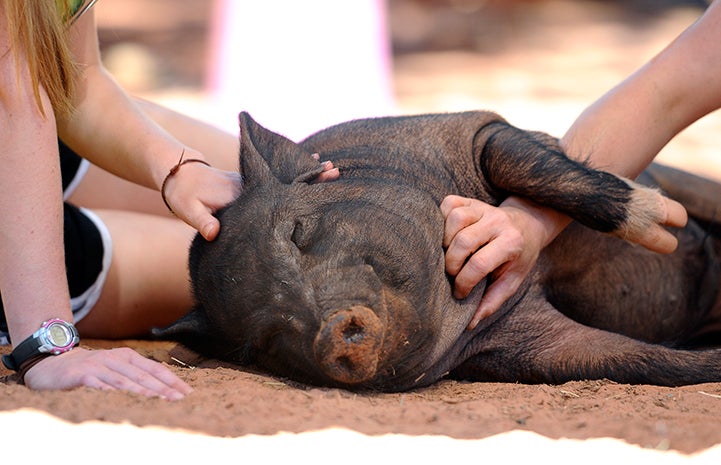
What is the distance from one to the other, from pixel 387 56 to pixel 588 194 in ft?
25.3

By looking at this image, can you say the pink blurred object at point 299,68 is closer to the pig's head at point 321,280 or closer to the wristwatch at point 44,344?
the pig's head at point 321,280

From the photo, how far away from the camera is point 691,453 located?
2189 mm

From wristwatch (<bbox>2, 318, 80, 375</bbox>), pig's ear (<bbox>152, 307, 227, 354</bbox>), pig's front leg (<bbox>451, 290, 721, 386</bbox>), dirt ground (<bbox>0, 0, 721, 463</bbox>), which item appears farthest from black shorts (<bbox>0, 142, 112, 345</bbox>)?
pig's front leg (<bbox>451, 290, 721, 386</bbox>)

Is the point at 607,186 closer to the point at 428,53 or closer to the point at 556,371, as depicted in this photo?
the point at 556,371

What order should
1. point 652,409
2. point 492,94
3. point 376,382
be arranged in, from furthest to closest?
point 492,94, point 376,382, point 652,409

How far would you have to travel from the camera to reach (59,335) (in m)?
2.88

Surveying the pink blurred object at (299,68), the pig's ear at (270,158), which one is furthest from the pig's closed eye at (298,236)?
the pink blurred object at (299,68)

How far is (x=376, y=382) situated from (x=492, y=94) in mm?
6316

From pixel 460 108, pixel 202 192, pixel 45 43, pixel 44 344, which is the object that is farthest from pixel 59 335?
pixel 460 108

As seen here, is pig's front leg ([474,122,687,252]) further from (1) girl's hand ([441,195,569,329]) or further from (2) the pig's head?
(2) the pig's head

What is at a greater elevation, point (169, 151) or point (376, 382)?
point (169, 151)

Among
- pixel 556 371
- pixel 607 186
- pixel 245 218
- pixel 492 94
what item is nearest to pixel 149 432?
pixel 245 218

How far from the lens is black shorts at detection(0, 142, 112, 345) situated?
13.3 feet

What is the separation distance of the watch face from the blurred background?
14.9ft
